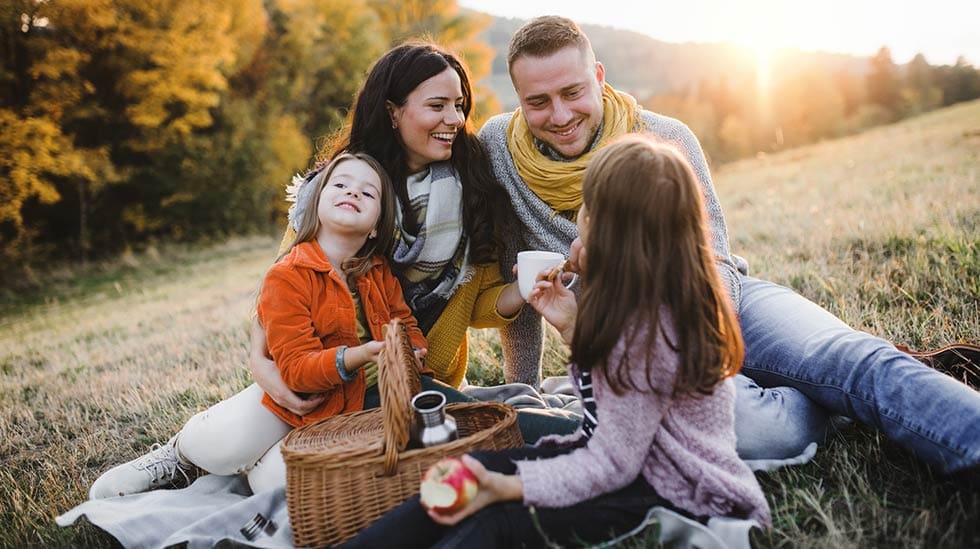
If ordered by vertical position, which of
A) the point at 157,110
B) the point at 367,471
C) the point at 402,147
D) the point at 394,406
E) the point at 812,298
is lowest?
the point at 812,298

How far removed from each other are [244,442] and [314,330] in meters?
0.55

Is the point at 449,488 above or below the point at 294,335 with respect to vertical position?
below

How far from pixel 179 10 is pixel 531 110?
13.2m

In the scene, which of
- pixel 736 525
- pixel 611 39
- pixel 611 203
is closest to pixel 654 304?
pixel 611 203

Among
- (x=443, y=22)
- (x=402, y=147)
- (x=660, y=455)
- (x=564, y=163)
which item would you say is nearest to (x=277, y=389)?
(x=402, y=147)

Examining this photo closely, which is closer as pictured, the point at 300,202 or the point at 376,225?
the point at 376,225

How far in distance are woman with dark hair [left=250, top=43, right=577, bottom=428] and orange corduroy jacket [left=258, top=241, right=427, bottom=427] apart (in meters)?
0.38

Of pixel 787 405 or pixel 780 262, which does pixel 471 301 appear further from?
pixel 780 262

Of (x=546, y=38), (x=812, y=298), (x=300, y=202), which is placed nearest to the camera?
(x=546, y=38)

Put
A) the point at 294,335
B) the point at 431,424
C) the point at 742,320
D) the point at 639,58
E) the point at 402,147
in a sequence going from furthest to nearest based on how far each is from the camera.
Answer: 1. the point at 639,58
2. the point at 402,147
3. the point at 742,320
4. the point at 294,335
5. the point at 431,424

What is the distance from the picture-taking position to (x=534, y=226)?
10.5 ft

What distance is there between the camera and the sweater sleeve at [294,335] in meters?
2.40

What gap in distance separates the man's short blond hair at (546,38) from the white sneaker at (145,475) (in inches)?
98.8

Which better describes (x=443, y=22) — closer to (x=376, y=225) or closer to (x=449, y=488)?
(x=376, y=225)
